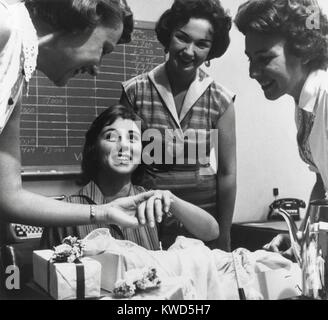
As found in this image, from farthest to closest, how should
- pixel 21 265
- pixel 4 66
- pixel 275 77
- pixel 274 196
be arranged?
pixel 274 196
pixel 275 77
pixel 21 265
pixel 4 66

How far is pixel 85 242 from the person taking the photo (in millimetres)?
790

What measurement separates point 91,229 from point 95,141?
200 mm

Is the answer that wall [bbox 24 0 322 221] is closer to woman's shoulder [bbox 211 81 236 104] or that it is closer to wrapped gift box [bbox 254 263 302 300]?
woman's shoulder [bbox 211 81 236 104]

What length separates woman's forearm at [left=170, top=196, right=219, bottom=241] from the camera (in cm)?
94

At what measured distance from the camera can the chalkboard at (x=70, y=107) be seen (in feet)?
3.20

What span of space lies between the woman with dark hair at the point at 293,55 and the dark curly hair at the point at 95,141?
0.29m

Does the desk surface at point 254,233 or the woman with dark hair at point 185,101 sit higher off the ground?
the woman with dark hair at point 185,101

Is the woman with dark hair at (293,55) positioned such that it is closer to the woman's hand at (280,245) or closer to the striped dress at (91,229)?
the woman's hand at (280,245)

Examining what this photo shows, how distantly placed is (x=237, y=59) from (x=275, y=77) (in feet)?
0.31

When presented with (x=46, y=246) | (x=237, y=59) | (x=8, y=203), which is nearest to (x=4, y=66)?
(x=8, y=203)

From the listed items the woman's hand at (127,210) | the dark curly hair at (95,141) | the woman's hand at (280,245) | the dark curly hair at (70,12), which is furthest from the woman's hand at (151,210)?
the dark curly hair at (70,12)

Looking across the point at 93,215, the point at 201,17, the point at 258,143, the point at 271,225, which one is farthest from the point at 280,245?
the point at 201,17

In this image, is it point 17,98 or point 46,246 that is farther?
point 46,246
